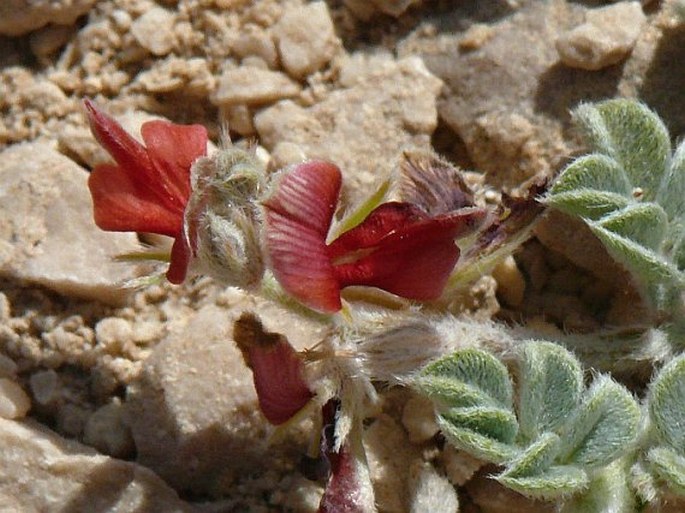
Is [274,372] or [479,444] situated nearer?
[479,444]

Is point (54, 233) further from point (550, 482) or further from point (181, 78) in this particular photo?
point (550, 482)

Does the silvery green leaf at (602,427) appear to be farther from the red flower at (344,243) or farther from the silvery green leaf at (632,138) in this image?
the silvery green leaf at (632,138)

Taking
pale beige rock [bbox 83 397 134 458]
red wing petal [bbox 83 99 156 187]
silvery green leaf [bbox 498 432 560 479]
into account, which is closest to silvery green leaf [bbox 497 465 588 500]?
silvery green leaf [bbox 498 432 560 479]

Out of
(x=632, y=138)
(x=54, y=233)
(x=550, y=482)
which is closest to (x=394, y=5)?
(x=632, y=138)

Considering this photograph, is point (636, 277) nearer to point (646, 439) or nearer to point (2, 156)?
point (646, 439)

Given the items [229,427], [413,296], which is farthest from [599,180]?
[229,427]
